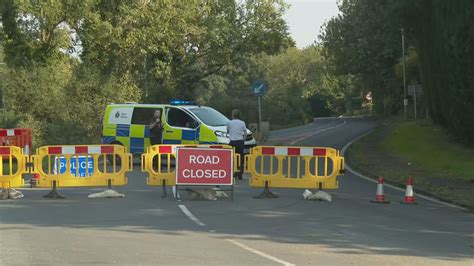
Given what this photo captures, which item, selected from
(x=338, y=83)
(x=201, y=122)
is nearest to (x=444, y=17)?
(x=201, y=122)

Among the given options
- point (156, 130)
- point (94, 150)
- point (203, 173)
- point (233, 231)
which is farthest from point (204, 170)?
point (156, 130)

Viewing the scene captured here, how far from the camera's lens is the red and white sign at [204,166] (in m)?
13.5

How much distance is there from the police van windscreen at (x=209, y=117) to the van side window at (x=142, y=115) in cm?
141

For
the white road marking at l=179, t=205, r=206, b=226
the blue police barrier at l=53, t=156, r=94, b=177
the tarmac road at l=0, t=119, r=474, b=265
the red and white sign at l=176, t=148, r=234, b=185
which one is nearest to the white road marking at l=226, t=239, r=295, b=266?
the tarmac road at l=0, t=119, r=474, b=265

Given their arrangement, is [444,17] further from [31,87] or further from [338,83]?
[338,83]

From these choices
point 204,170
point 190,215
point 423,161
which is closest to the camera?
point 190,215

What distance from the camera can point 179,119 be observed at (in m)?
20.7

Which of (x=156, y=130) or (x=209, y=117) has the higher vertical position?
(x=209, y=117)

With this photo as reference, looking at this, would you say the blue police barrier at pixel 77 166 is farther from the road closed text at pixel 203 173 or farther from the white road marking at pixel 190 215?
the white road marking at pixel 190 215

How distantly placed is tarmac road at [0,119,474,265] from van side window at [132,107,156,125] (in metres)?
7.01

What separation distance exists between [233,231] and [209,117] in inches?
437

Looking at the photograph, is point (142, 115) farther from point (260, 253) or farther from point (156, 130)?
point (260, 253)

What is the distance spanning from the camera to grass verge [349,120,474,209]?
52.7 feet

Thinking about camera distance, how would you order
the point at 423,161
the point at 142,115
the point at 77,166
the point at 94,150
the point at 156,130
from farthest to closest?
the point at 423,161
the point at 142,115
the point at 156,130
the point at 77,166
the point at 94,150
